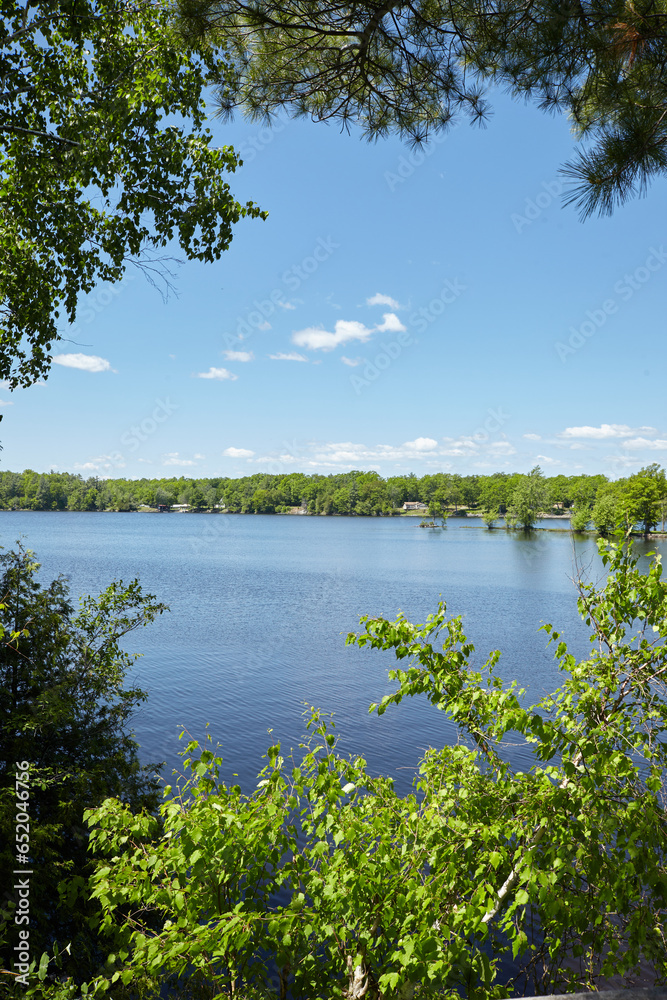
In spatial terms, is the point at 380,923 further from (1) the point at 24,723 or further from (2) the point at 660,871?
(1) the point at 24,723

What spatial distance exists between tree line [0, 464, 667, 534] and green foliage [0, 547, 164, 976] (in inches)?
4116

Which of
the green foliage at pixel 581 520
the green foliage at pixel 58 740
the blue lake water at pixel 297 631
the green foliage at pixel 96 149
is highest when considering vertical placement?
the green foliage at pixel 96 149

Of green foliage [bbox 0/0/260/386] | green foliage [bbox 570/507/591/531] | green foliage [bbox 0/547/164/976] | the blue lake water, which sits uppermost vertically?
green foliage [bbox 0/0/260/386]

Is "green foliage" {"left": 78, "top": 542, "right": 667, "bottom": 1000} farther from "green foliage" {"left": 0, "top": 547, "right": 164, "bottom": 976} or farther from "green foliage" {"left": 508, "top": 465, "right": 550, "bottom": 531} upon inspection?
"green foliage" {"left": 508, "top": 465, "right": 550, "bottom": 531}

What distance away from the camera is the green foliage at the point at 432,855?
9.43ft

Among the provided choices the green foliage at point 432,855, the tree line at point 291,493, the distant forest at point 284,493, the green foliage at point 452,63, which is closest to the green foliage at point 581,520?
the tree line at point 291,493

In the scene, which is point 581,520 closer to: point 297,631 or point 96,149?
point 297,631

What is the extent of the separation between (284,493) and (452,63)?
14960 cm

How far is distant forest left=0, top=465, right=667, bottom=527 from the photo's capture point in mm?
129125

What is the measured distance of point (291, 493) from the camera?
15700 centimetres

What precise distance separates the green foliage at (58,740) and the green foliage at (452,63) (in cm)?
568

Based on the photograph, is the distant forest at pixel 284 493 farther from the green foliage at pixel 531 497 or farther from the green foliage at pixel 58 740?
the green foliage at pixel 58 740

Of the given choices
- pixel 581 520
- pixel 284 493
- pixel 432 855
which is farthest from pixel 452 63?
pixel 284 493

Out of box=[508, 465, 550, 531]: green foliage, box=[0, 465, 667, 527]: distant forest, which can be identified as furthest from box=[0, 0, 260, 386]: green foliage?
box=[0, 465, 667, 527]: distant forest
